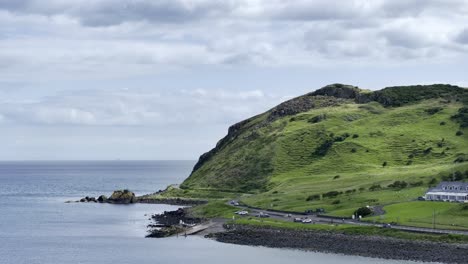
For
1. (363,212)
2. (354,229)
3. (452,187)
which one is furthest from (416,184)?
(354,229)

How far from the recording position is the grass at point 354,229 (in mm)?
122875

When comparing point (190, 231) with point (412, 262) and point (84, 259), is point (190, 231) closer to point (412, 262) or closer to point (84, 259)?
point (84, 259)

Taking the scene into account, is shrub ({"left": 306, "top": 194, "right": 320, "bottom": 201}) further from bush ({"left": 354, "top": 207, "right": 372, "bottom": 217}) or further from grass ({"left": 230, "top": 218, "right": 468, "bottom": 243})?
bush ({"left": 354, "top": 207, "right": 372, "bottom": 217})

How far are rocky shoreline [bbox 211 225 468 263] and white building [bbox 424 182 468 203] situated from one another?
1214 inches

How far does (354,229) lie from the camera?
457ft

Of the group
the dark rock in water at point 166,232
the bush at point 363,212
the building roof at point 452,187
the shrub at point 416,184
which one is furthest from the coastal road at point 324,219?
the shrub at point 416,184

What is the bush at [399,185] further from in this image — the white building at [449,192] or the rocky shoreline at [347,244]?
the rocky shoreline at [347,244]

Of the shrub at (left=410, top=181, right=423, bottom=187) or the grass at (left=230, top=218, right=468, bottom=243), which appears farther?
the shrub at (left=410, top=181, right=423, bottom=187)

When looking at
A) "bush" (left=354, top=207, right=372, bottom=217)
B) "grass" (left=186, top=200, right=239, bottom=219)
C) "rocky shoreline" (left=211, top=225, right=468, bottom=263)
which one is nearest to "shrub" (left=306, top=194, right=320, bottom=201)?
"grass" (left=186, top=200, right=239, bottom=219)

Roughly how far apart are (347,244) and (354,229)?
795 centimetres

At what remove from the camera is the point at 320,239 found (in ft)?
453

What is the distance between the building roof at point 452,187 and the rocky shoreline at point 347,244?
112ft

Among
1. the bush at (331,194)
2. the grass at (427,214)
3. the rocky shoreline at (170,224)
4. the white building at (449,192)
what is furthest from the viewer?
the bush at (331,194)

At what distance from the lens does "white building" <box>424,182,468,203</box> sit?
158m
